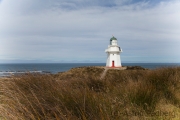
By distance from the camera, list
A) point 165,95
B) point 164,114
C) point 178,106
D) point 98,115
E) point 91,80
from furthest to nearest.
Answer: point 91,80 < point 165,95 < point 178,106 < point 164,114 < point 98,115

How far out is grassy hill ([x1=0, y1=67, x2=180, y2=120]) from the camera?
2508 mm

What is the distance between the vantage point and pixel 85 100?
→ 279 cm

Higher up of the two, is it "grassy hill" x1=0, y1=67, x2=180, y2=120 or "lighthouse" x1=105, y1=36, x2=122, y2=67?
"lighthouse" x1=105, y1=36, x2=122, y2=67

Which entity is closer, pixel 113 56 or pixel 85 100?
pixel 85 100

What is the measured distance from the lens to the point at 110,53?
98.0 feet

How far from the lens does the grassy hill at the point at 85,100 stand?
251 cm

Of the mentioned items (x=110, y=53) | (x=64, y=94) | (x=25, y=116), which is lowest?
(x=25, y=116)

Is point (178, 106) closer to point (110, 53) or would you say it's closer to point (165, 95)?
point (165, 95)

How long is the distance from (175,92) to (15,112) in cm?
422

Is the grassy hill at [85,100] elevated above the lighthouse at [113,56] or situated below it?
below

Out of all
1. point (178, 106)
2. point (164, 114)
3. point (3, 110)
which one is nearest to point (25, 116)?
point (3, 110)

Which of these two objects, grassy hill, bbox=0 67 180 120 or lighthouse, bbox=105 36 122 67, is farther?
lighthouse, bbox=105 36 122 67

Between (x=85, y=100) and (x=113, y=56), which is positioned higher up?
(x=113, y=56)

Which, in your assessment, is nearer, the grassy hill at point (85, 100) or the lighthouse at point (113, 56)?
the grassy hill at point (85, 100)
